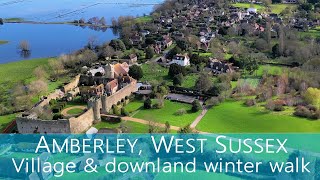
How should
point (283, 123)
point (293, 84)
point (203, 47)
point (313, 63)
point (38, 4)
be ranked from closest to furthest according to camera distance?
1. point (283, 123)
2. point (293, 84)
3. point (313, 63)
4. point (203, 47)
5. point (38, 4)

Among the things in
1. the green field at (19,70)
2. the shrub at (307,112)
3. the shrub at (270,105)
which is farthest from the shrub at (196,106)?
the green field at (19,70)

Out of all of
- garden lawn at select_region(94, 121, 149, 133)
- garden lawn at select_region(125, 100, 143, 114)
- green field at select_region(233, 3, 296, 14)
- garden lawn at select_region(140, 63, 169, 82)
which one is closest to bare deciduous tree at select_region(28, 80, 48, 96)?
garden lawn at select_region(125, 100, 143, 114)

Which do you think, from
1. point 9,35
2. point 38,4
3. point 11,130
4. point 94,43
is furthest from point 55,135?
point 38,4

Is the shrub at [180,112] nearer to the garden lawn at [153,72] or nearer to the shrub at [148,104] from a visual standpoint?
the shrub at [148,104]

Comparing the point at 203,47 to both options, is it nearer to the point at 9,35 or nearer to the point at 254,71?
the point at 254,71

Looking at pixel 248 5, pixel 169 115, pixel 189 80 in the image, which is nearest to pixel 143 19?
pixel 248 5

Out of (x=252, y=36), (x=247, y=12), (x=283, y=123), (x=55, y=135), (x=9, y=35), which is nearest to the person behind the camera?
(x=55, y=135)
